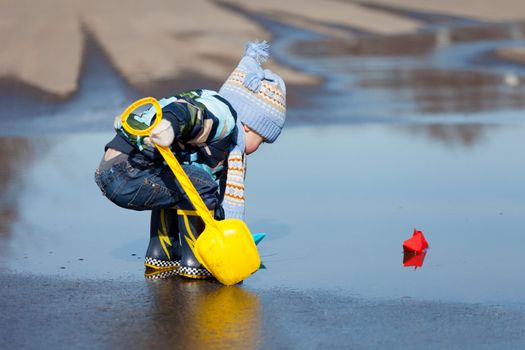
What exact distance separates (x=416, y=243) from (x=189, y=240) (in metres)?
1.12

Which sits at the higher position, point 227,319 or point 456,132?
point 456,132

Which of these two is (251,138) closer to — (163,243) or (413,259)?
(163,243)

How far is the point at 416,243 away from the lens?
229 inches

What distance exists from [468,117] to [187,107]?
18.4ft

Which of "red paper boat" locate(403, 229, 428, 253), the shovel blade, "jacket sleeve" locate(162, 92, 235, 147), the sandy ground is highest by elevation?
"jacket sleeve" locate(162, 92, 235, 147)

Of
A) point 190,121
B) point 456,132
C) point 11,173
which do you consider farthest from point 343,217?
point 456,132

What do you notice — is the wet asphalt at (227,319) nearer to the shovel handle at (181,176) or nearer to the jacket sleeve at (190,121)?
the shovel handle at (181,176)

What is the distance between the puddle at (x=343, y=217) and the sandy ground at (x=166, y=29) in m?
3.61

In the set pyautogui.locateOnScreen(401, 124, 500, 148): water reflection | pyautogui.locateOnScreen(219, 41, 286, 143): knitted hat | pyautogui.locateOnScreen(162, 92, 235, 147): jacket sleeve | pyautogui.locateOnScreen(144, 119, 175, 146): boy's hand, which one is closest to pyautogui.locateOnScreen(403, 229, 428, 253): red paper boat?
pyautogui.locateOnScreen(219, 41, 286, 143): knitted hat

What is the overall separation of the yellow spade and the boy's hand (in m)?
0.10

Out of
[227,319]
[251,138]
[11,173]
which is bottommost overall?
[11,173]

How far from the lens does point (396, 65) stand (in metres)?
14.3

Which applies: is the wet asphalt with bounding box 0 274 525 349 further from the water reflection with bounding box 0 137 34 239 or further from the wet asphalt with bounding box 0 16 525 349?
the water reflection with bounding box 0 137 34 239

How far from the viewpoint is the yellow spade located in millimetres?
5031
